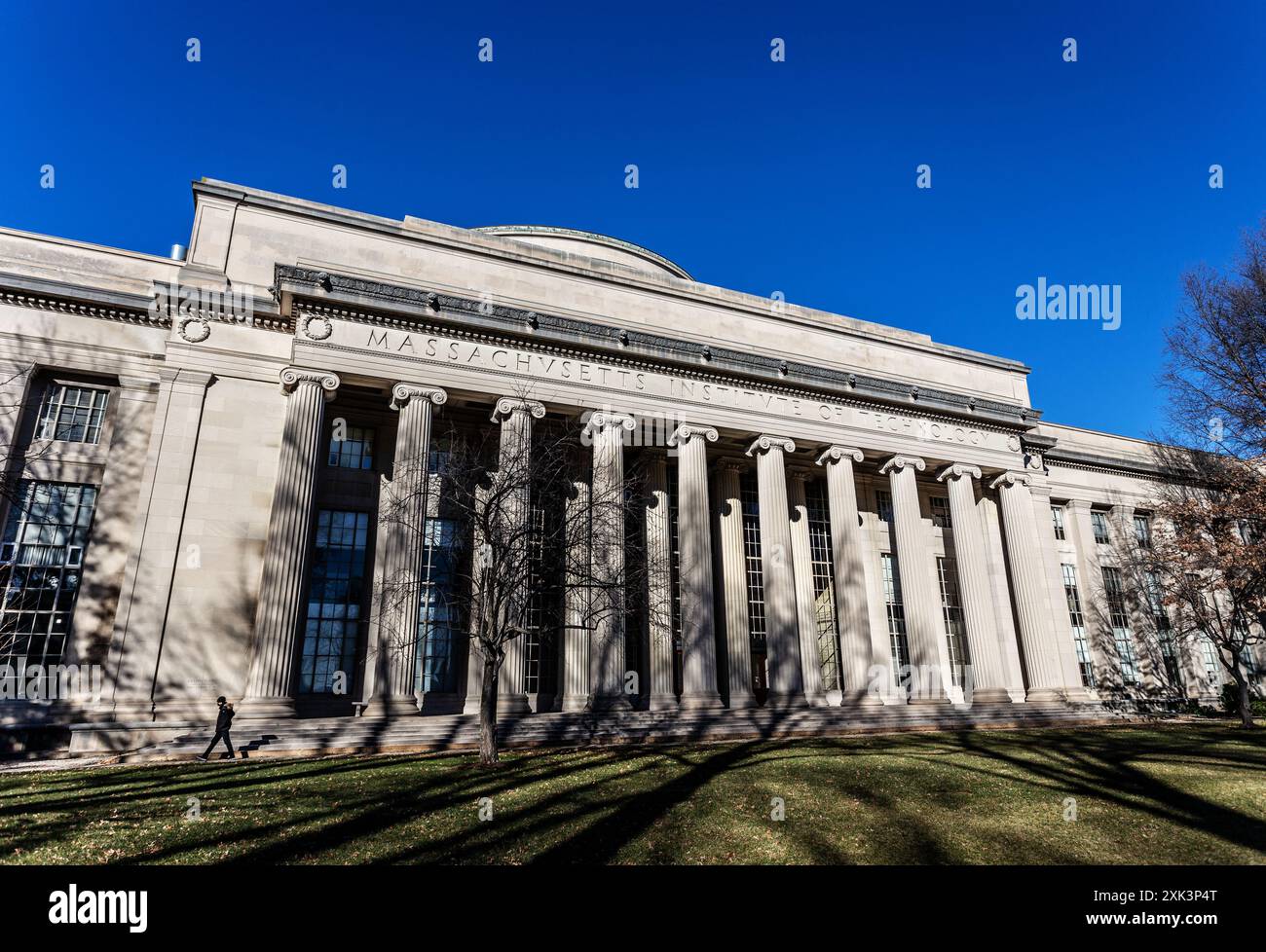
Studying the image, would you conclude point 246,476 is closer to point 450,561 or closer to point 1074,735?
point 450,561

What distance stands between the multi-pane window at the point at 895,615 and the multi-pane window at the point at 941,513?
3661 millimetres

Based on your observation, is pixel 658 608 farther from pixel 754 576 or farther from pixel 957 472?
pixel 957 472

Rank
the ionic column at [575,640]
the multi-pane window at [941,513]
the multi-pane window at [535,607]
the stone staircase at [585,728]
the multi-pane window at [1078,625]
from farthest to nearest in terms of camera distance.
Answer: the multi-pane window at [1078,625]
the multi-pane window at [941,513]
the ionic column at [575,640]
the stone staircase at [585,728]
the multi-pane window at [535,607]

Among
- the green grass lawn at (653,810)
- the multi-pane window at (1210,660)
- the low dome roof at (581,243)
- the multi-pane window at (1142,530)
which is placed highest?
the low dome roof at (581,243)

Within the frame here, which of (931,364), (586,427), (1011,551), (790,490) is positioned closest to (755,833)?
(586,427)

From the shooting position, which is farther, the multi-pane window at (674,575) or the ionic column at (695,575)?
the multi-pane window at (674,575)

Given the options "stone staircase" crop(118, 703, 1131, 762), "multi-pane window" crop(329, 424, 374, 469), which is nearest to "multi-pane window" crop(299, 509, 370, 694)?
"multi-pane window" crop(329, 424, 374, 469)

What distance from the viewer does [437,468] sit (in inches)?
981

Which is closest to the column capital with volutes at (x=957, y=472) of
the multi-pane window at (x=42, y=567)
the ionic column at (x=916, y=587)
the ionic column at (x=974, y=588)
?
the ionic column at (x=974, y=588)

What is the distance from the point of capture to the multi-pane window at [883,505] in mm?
32469

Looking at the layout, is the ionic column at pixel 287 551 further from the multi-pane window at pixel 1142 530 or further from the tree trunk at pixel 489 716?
the multi-pane window at pixel 1142 530

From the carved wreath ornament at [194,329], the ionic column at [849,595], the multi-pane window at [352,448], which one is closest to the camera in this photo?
the carved wreath ornament at [194,329]

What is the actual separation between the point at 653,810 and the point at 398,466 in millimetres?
14137

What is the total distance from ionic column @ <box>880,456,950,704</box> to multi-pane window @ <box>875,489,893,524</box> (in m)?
2.91
